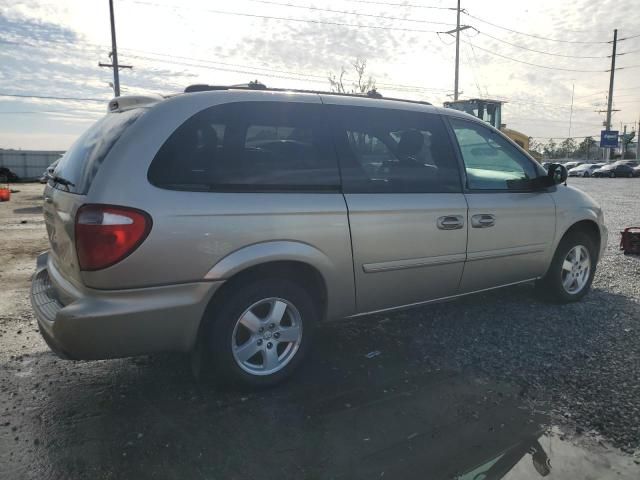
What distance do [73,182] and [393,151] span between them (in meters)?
2.20

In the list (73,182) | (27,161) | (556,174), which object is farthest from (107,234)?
(27,161)

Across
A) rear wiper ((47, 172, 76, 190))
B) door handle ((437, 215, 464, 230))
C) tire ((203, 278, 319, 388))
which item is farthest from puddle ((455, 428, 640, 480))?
rear wiper ((47, 172, 76, 190))

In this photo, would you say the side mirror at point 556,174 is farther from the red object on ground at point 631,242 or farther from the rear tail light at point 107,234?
the rear tail light at point 107,234

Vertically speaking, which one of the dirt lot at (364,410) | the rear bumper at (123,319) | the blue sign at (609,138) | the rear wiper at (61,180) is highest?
the blue sign at (609,138)

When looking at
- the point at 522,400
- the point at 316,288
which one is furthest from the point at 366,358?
the point at 522,400

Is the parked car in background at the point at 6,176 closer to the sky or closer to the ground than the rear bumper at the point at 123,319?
closer to the ground

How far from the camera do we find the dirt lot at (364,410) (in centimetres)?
257

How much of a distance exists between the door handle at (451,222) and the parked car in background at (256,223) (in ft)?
0.04

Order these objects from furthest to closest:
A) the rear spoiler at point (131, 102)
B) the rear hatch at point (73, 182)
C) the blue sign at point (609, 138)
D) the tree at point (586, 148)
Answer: the tree at point (586, 148), the blue sign at point (609, 138), the rear spoiler at point (131, 102), the rear hatch at point (73, 182)

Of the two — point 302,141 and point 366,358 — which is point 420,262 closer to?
point 366,358

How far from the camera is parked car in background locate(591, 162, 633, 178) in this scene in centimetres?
4484

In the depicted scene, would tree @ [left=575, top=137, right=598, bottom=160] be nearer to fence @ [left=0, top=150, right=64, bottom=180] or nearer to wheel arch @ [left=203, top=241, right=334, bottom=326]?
fence @ [left=0, top=150, right=64, bottom=180]

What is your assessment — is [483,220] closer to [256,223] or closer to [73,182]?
[256,223]

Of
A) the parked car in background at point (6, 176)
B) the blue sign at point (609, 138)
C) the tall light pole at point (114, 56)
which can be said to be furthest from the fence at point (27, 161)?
the blue sign at point (609, 138)
